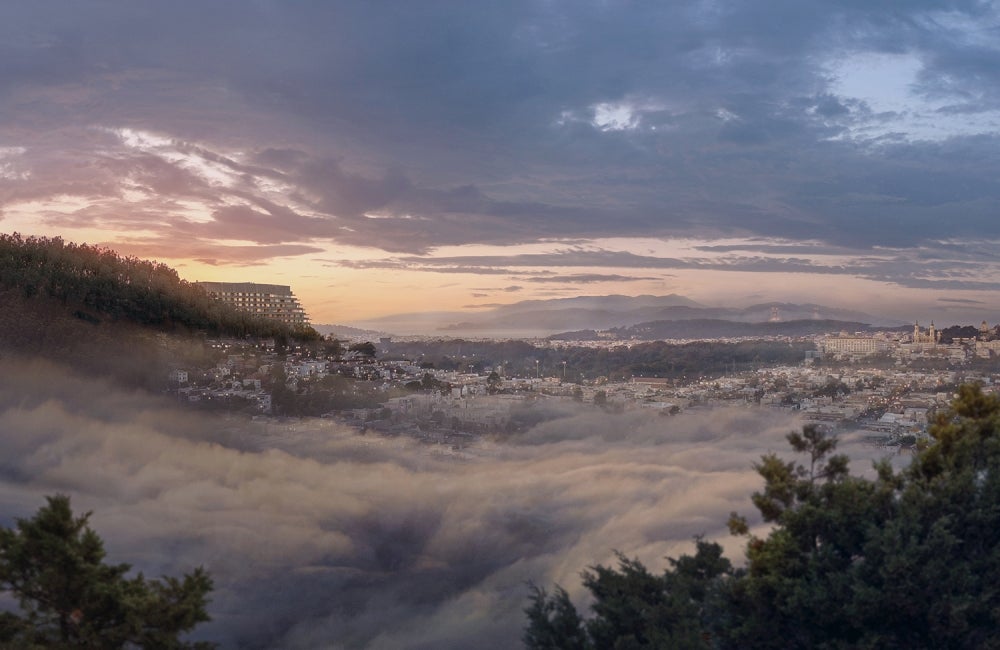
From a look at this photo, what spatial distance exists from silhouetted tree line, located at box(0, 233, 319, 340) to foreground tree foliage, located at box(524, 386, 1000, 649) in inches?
657

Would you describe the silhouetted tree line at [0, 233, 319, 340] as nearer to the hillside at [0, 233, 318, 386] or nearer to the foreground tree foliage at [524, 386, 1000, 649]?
the hillside at [0, 233, 318, 386]

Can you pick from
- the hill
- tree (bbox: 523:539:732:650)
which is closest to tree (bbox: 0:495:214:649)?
tree (bbox: 523:539:732:650)

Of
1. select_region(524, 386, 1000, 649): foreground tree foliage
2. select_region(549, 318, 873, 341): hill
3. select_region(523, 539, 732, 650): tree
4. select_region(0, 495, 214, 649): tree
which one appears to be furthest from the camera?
select_region(549, 318, 873, 341): hill

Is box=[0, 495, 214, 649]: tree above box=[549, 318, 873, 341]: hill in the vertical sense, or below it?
below

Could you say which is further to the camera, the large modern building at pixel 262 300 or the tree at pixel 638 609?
the large modern building at pixel 262 300

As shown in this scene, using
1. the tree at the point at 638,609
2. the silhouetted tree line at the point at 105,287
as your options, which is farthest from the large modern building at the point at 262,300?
the tree at the point at 638,609

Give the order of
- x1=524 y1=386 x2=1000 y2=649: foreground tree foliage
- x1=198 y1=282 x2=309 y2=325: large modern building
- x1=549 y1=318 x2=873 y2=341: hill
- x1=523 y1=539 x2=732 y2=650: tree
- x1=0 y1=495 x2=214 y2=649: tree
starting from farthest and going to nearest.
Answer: x1=549 y1=318 x2=873 y2=341: hill → x1=198 y1=282 x2=309 y2=325: large modern building → x1=523 y1=539 x2=732 y2=650: tree → x1=524 y1=386 x2=1000 y2=649: foreground tree foliage → x1=0 y1=495 x2=214 y2=649: tree

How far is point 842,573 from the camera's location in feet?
30.1

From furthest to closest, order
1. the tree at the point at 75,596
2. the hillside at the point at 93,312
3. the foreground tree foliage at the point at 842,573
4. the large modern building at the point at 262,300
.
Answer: the large modern building at the point at 262,300, the hillside at the point at 93,312, the foreground tree foliage at the point at 842,573, the tree at the point at 75,596

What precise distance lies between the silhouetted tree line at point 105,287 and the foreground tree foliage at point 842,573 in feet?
54.8

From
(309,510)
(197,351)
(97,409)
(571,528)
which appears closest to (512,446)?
(571,528)

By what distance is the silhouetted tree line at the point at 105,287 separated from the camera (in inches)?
863

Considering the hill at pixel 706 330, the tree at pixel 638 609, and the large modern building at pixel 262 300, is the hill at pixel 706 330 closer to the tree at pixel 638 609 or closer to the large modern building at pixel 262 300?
the large modern building at pixel 262 300

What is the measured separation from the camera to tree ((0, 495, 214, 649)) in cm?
775
